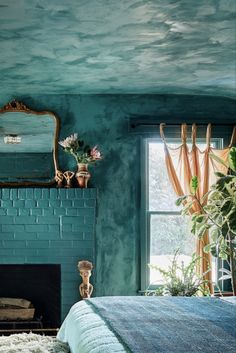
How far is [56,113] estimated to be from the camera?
225 inches

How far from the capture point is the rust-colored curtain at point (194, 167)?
5688mm

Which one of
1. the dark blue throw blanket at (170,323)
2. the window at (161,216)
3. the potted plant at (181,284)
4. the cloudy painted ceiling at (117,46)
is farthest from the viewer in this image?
the window at (161,216)

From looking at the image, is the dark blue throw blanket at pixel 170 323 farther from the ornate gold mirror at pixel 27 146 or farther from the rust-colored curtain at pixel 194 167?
the ornate gold mirror at pixel 27 146

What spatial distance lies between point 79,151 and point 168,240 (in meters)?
1.32

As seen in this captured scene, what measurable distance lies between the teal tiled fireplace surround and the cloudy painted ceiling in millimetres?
1033

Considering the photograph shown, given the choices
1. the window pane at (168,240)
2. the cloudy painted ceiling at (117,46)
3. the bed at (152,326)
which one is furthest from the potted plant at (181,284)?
the cloudy painted ceiling at (117,46)

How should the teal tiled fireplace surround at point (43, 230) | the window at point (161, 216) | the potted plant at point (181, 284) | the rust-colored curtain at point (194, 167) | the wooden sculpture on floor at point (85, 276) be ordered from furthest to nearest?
the window at point (161, 216) < the rust-colored curtain at point (194, 167) < the teal tiled fireplace surround at point (43, 230) < the wooden sculpture on floor at point (85, 276) < the potted plant at point (181, 284)

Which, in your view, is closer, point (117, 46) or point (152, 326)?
point (152, 326)

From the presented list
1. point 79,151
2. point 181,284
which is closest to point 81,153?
point 79,151

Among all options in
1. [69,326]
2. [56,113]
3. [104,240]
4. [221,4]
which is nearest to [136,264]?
[104,240]

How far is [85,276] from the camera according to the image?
5.45m

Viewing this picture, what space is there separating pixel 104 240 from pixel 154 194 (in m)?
0.70

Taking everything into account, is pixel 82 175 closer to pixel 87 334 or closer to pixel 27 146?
pixel 27 146

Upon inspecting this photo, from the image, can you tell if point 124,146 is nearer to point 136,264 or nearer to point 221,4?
point 136,264
